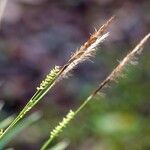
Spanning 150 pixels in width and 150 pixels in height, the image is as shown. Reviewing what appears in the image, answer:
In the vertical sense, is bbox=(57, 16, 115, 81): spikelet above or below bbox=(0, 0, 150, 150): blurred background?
below

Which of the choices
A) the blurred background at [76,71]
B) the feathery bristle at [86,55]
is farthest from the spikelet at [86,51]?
the blurred background at [76,71]

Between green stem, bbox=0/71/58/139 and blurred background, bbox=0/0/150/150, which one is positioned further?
blurred background, bbox=0/0/150/150

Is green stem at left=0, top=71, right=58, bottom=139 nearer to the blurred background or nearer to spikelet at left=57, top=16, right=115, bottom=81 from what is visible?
spikelet at left=57, top=16, right=115, bottom=81

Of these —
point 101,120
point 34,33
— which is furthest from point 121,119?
point 34,33

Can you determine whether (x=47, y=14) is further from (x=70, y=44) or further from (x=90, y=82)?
(x=90, y=82)

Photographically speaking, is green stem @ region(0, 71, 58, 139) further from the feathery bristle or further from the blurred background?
the blurred background

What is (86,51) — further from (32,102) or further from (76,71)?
(76,71)

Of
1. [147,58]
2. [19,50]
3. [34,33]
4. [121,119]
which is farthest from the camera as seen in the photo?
[34,33]

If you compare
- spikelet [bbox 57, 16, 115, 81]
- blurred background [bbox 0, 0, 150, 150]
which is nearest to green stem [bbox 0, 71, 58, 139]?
spikelet [bbox 57, 16, 115, 81]
